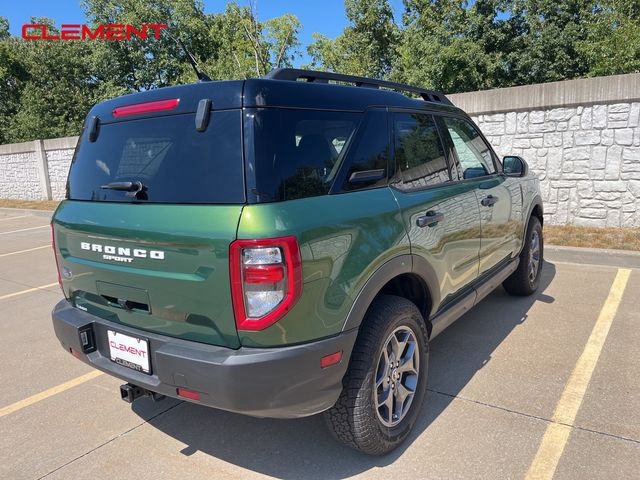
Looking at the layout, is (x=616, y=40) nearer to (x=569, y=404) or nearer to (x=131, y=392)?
(x=569, y=404)

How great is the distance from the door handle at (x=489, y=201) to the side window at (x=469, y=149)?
0.19m

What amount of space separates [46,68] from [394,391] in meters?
30.2

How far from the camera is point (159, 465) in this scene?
2.56 m

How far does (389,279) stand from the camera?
2445mm

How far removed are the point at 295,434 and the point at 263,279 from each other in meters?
1.31

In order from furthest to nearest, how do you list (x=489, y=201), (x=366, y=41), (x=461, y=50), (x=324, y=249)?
(x=366, y=41), (x=461, y=50), (x=489, y=201), (x=324, y=249)

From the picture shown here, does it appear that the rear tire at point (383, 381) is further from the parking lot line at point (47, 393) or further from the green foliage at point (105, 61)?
the green foliage at point (105, 61)

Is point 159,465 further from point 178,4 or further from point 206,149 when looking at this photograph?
point 178,4

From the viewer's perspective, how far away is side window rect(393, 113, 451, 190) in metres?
2.79

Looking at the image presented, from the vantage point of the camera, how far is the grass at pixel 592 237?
258 inches

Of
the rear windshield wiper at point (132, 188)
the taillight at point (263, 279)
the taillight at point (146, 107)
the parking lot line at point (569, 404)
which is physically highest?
the taillight at point (146, 107)

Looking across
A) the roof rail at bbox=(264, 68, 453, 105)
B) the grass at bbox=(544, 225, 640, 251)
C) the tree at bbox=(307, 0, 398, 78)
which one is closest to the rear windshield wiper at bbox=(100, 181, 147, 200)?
the roof rail at bbox=(264, 68, 453, 105)

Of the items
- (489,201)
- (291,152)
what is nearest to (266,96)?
(291,152)

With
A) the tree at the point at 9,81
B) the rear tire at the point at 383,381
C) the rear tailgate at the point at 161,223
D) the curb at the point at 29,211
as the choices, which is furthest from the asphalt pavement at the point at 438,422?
the tree at the point at 9,81
